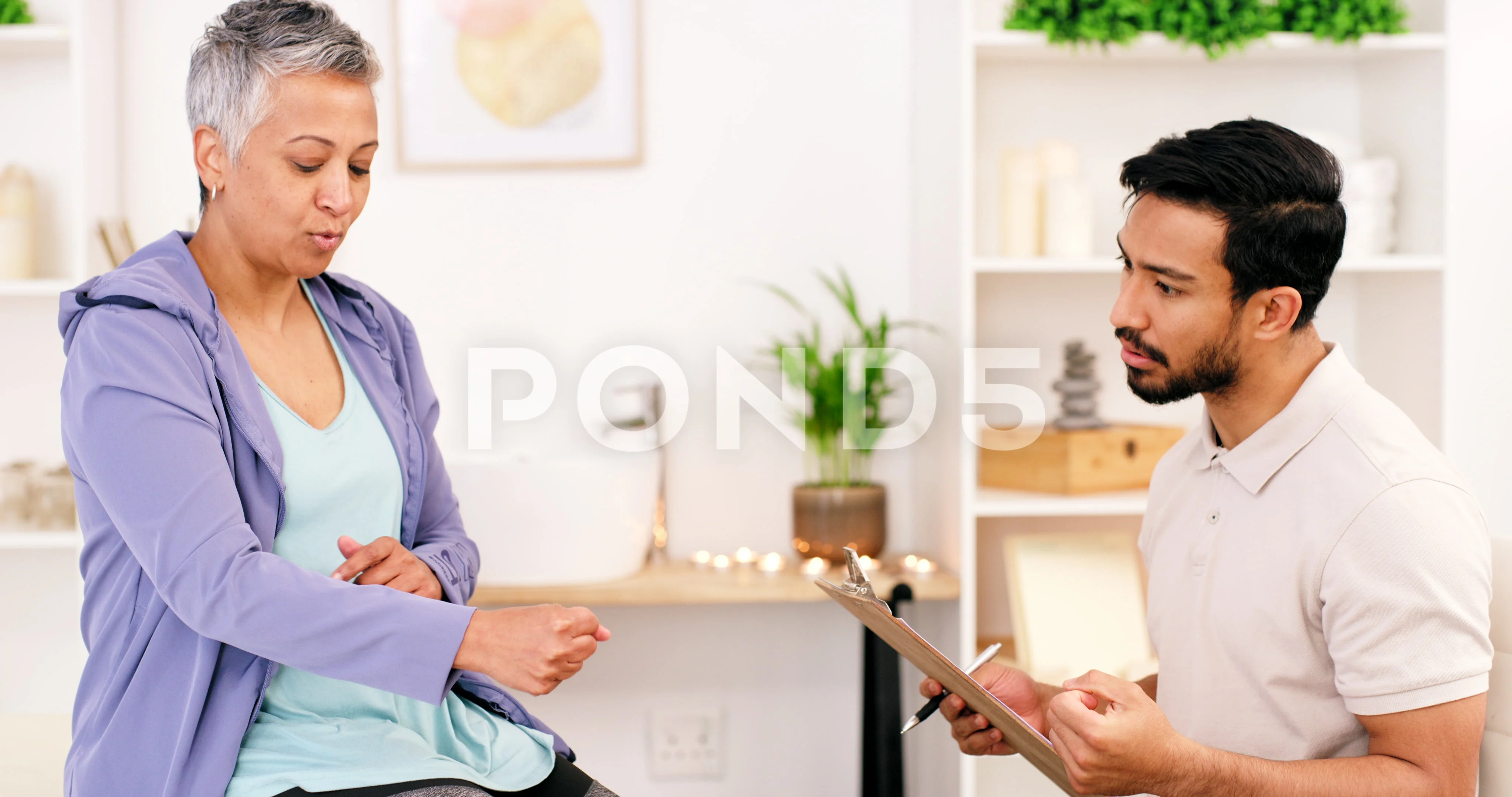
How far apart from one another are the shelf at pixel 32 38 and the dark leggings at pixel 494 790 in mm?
1573

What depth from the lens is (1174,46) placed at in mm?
1901

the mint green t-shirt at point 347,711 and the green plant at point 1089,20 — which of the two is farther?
the green plant at point 1089,20

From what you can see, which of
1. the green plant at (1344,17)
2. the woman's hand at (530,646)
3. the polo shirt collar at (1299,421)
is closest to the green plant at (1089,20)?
the green plant at (1344,17)

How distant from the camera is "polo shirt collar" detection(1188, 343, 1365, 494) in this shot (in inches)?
43.4

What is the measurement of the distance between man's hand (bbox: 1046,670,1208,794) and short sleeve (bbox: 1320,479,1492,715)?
17cm

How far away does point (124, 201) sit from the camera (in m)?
2.15

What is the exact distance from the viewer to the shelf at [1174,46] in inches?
74.2

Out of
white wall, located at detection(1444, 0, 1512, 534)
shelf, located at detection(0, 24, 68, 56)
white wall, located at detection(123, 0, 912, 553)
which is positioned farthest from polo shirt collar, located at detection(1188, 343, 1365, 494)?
shelf, located at detection(0, 24, 68, 56)


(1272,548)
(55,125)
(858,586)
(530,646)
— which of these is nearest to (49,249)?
(55,125)

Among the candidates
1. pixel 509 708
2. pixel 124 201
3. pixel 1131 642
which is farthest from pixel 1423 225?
pixel 124 201

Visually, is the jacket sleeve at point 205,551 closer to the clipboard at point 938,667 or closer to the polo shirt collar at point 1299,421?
the clipboard at point 938,667

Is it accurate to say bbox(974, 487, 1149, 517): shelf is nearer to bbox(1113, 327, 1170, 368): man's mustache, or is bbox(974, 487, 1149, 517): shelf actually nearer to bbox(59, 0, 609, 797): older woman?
bbox(1113, 327, 1170, 368): man's mustache

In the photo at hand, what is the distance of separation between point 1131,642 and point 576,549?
3.41 ft

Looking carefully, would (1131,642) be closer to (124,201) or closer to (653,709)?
(653,709)
